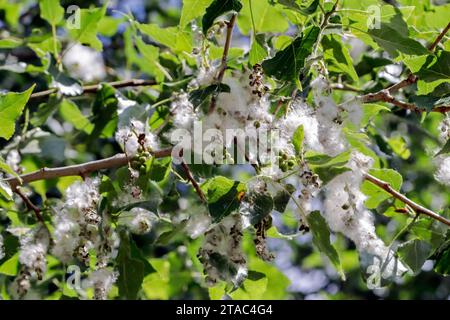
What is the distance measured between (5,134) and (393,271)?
86 cm

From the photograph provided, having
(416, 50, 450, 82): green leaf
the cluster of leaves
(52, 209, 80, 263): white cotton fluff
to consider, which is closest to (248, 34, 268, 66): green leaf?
the cluster of leaves

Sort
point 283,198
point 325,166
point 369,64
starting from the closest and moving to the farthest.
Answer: point 325,166 < point 283,198 < point 369,64

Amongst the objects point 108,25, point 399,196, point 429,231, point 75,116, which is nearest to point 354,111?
point 399,196

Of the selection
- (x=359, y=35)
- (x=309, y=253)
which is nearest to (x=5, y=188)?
(x=359, y=35)

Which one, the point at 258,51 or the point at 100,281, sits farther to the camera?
the point at 100,281

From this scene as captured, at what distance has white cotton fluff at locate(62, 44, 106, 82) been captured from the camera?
2510mm

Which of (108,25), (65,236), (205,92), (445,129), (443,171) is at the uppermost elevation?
(108,25)

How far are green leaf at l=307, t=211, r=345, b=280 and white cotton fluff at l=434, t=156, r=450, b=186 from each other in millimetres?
325

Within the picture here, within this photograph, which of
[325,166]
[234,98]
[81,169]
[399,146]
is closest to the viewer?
[325,166]

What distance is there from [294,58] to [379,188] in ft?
1.32

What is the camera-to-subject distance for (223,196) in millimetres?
1483

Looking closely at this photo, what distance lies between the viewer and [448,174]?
1.65m

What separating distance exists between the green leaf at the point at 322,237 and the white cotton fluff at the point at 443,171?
1.07ft

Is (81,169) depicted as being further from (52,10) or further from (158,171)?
(52,10)
